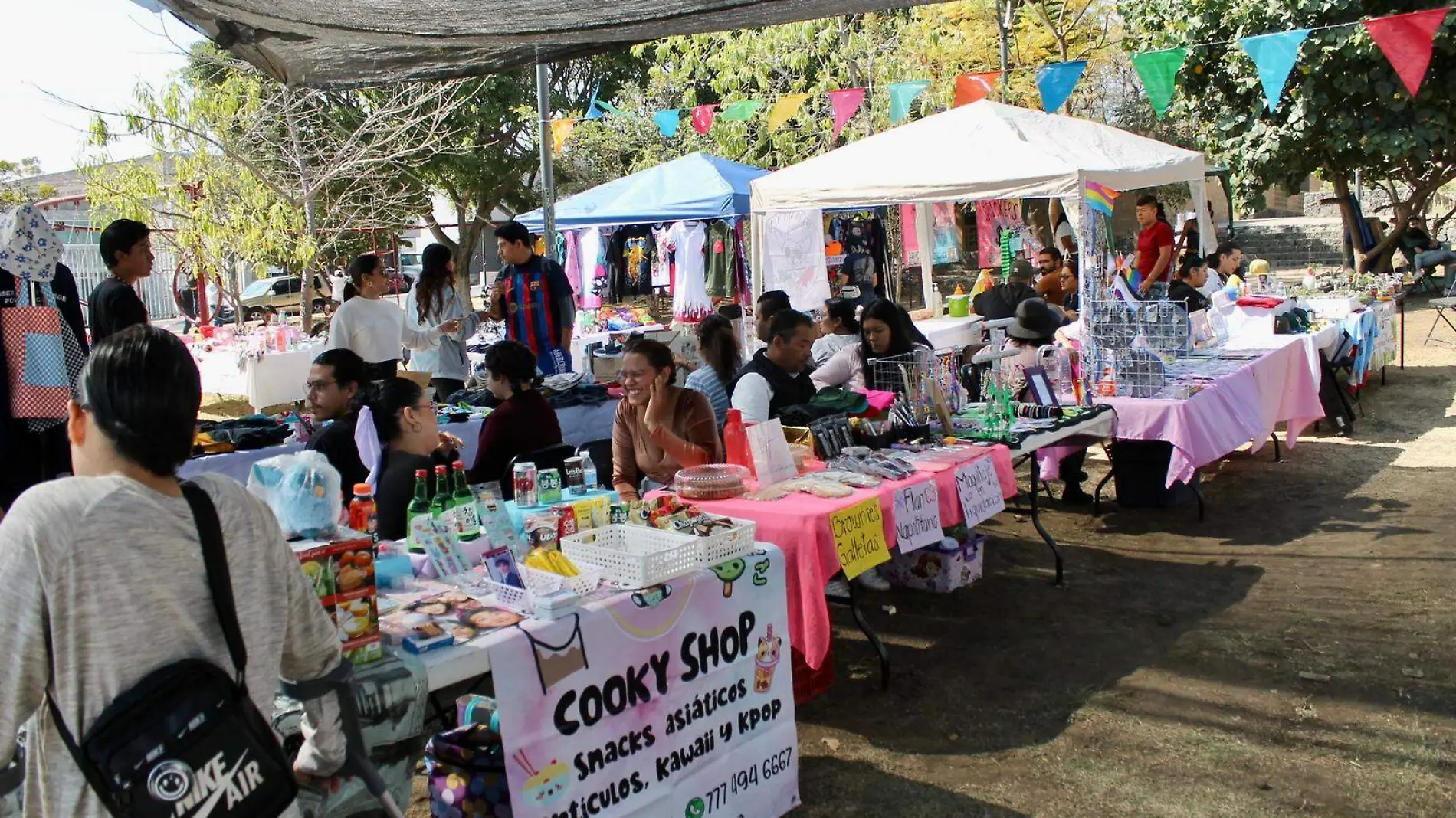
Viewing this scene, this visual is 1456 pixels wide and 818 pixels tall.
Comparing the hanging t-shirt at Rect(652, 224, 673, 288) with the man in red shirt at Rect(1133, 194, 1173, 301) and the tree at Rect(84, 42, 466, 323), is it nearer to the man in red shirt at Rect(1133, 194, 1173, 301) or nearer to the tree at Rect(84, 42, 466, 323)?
the tree at Rect(84, 42, 466, 323)

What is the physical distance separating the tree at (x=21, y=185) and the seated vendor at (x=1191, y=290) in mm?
20827

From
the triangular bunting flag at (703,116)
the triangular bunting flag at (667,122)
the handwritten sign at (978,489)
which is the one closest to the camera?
the handwritten sign at (978,489)

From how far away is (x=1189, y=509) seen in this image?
267 inches

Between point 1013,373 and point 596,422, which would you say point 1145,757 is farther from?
point 596,422

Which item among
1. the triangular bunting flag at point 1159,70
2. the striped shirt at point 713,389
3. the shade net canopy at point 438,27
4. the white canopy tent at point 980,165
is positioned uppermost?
the triangular bunting flag at point 1159,70

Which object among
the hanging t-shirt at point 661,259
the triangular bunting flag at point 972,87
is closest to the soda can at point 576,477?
the triangular bunting flag at point 972,87

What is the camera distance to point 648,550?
323cm

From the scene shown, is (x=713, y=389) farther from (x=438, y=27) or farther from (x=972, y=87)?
(x=972, y=87)

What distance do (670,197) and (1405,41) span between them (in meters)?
6.72

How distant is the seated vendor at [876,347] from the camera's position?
5688 mm

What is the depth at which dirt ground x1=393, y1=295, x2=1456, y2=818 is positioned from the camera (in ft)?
11.4

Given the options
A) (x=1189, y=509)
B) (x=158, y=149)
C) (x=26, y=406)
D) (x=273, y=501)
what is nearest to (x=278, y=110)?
(x=158, y=149)

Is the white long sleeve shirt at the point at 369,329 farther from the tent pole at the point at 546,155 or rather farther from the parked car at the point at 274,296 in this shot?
the parked car at the point at 274,296

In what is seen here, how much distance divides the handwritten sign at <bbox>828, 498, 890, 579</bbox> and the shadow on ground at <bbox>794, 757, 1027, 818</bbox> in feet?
2.07
